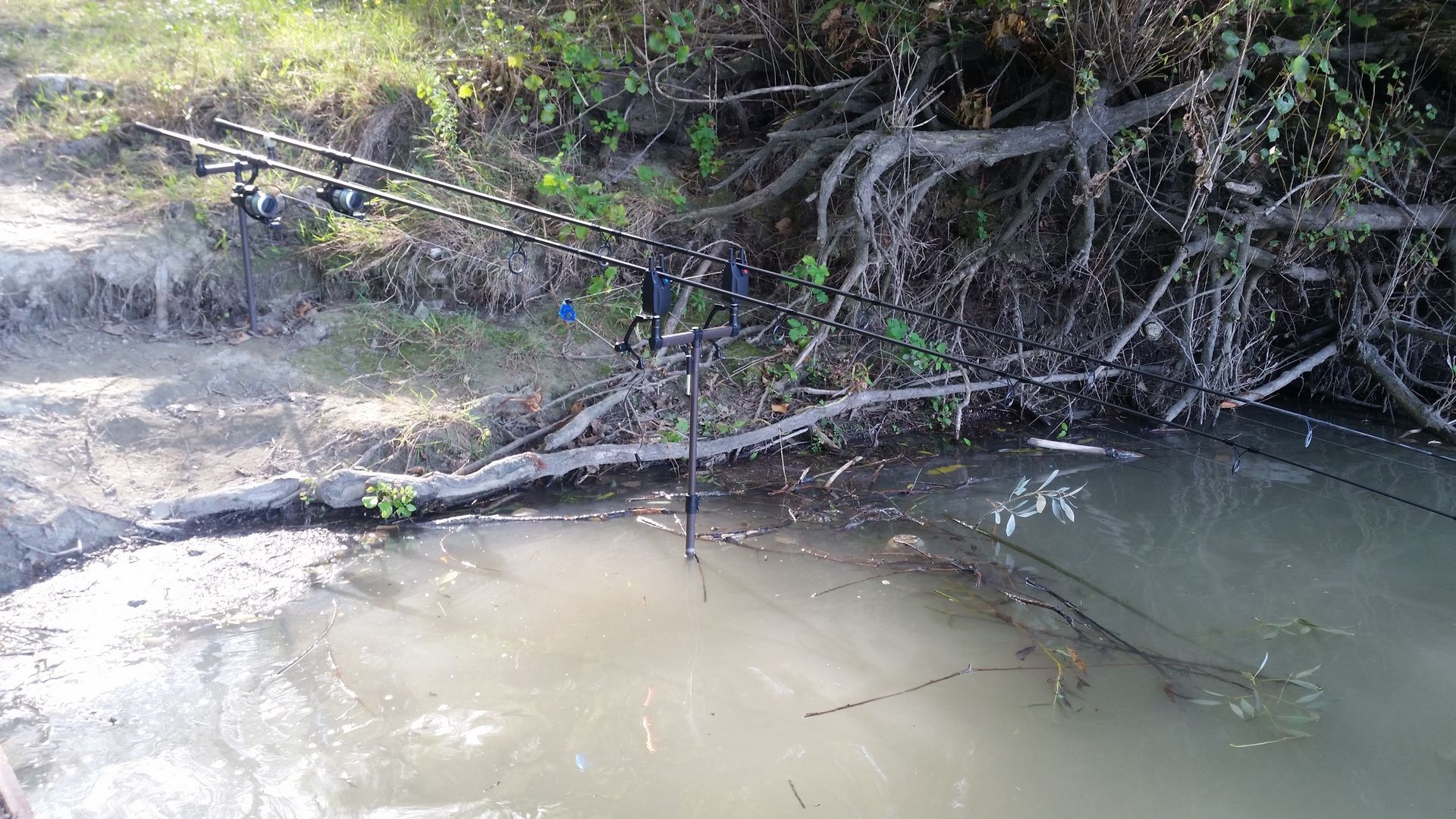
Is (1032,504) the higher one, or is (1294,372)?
(1294,372)

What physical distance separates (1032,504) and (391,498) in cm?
288

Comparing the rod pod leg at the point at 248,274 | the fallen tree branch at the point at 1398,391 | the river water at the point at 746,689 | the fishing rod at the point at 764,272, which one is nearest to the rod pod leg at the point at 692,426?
the river water at the point at 746,689

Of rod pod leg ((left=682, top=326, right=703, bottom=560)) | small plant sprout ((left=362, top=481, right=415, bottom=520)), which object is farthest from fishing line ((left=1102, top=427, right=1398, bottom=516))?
small plant sprout ((left=362, top=481, right=415, bottom=520))

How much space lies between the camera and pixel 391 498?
366 centimetres

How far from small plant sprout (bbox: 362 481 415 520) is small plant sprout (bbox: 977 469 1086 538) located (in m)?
2.48

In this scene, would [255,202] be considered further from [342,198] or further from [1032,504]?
[1032,504]

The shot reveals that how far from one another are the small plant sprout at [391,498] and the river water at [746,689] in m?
0.11

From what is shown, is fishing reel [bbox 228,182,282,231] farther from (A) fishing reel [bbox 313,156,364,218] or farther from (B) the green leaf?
(B) the green leaf

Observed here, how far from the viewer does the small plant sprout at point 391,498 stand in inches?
142

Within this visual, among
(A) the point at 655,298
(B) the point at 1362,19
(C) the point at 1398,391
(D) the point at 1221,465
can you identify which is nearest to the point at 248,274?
(A) the point at 655,298

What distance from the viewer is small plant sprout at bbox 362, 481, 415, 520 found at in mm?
3611

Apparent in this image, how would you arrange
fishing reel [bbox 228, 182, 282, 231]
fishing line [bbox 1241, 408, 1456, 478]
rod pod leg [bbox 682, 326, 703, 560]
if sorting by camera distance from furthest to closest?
fishing line [bbox 1241, 408, 1456, 478], fishing reel [bbox 228, 182, 282, 231], rod pod leg [bbox 682, 326, 703, 560]

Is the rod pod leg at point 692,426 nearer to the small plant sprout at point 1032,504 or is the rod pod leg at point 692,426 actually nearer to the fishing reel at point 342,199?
the fishing reel at point 342,199

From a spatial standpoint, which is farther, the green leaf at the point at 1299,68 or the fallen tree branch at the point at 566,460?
the green leaf at the point at 1299,68
